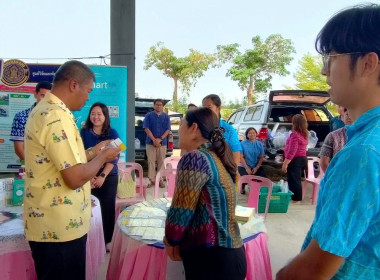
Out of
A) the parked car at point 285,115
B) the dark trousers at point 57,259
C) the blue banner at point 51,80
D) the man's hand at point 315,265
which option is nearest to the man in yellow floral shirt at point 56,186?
the dark trousers at point 57,259

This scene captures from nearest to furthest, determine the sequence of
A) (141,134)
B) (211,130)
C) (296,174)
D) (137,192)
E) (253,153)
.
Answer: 1. (211,130)
2. (137,192)
3. (296,174)
4. (253,153)
5. (141,134)

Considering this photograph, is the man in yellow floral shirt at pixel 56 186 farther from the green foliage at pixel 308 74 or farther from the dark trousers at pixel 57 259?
the green foliage at pixel 308 74

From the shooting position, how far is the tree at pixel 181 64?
22.3 m

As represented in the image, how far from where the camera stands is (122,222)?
2199 mm

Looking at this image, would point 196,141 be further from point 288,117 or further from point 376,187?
point 288,117

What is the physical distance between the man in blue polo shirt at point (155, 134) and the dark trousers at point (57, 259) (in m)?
4.86

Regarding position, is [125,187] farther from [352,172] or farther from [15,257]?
[352,172]

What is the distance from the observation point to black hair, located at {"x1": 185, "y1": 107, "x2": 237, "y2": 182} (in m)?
1.55

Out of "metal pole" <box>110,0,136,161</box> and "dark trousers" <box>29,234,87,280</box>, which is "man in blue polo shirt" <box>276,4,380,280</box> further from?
"metal pole" <box>110,0,136,161</box>

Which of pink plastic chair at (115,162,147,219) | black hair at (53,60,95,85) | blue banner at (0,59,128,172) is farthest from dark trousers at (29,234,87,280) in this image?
blue banner at (0,59,128,172)

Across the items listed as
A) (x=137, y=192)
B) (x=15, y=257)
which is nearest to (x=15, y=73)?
(x=137, y=192)

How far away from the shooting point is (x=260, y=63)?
19.6 meters

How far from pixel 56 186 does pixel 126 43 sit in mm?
4354

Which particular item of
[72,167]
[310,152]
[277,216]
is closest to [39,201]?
[72,167]
